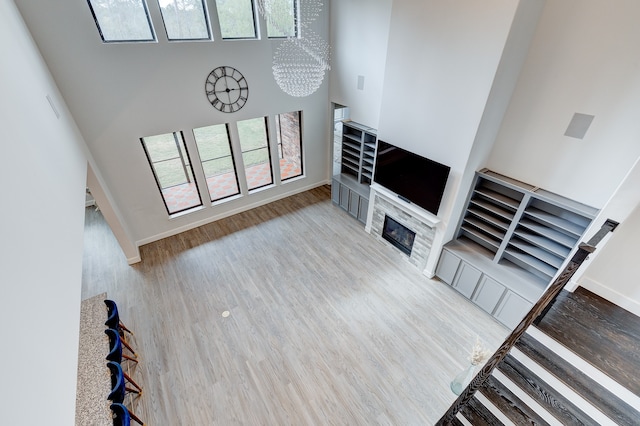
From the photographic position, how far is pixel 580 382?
243 cm

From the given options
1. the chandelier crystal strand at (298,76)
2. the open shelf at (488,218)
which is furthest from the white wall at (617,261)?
the chandelier crystal strand at (298,76)

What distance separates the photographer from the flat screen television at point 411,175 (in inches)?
174

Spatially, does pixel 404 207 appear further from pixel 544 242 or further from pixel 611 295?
pixel 611 295

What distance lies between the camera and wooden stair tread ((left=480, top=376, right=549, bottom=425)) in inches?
97.2

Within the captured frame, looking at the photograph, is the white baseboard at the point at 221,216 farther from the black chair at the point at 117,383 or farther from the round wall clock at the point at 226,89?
the black chair at the point at 117,383

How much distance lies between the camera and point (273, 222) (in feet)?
21.7

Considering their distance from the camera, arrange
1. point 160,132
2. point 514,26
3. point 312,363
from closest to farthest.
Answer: point 514,26 → point 312,363 → point 160,132

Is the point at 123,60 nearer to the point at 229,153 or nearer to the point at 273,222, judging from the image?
the point at 229,153

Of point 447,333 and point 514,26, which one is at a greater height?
point 514,26

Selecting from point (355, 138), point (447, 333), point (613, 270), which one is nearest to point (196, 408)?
point (447, 333)

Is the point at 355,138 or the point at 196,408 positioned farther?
the point at 355,138

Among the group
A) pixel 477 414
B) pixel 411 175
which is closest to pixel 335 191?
pixel 411 175

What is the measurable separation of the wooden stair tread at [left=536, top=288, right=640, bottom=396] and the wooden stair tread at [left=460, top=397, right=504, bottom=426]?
97cm

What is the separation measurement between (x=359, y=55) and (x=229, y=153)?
347 centimetres
